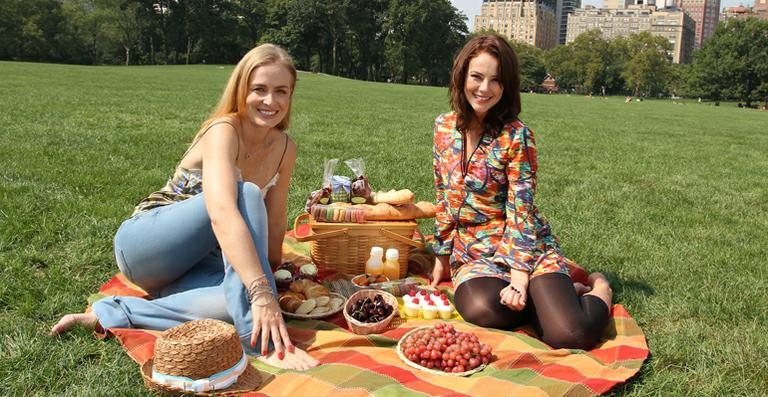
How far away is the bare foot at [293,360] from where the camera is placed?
2.94m

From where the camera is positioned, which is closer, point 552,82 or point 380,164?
point 380,164

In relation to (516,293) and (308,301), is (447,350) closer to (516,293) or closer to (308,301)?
(516,293)

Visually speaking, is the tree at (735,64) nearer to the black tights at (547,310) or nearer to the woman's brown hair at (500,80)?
Result: the woman's brown hair at (500,80)

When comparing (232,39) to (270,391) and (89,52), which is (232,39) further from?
(270,391)

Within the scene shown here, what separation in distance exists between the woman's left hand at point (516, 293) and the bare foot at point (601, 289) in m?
0.51

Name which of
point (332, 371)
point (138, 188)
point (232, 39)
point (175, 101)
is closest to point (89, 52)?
point (232, 39)

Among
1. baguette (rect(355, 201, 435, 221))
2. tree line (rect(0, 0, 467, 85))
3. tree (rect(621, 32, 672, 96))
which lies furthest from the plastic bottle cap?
tree (rect(621, 32, 672, 96))

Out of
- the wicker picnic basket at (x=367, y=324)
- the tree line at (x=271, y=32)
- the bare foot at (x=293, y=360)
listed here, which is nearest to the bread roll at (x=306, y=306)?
→ the wicker picnic basket at (x=367, y=324)

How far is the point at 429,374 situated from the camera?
9.85 ft

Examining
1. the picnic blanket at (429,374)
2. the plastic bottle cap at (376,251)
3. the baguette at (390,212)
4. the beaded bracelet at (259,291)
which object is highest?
the baguette at (390,212)

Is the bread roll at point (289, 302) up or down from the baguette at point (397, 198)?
down

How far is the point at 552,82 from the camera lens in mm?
101938

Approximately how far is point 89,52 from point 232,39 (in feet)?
53.7

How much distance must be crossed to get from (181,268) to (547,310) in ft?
6.93
